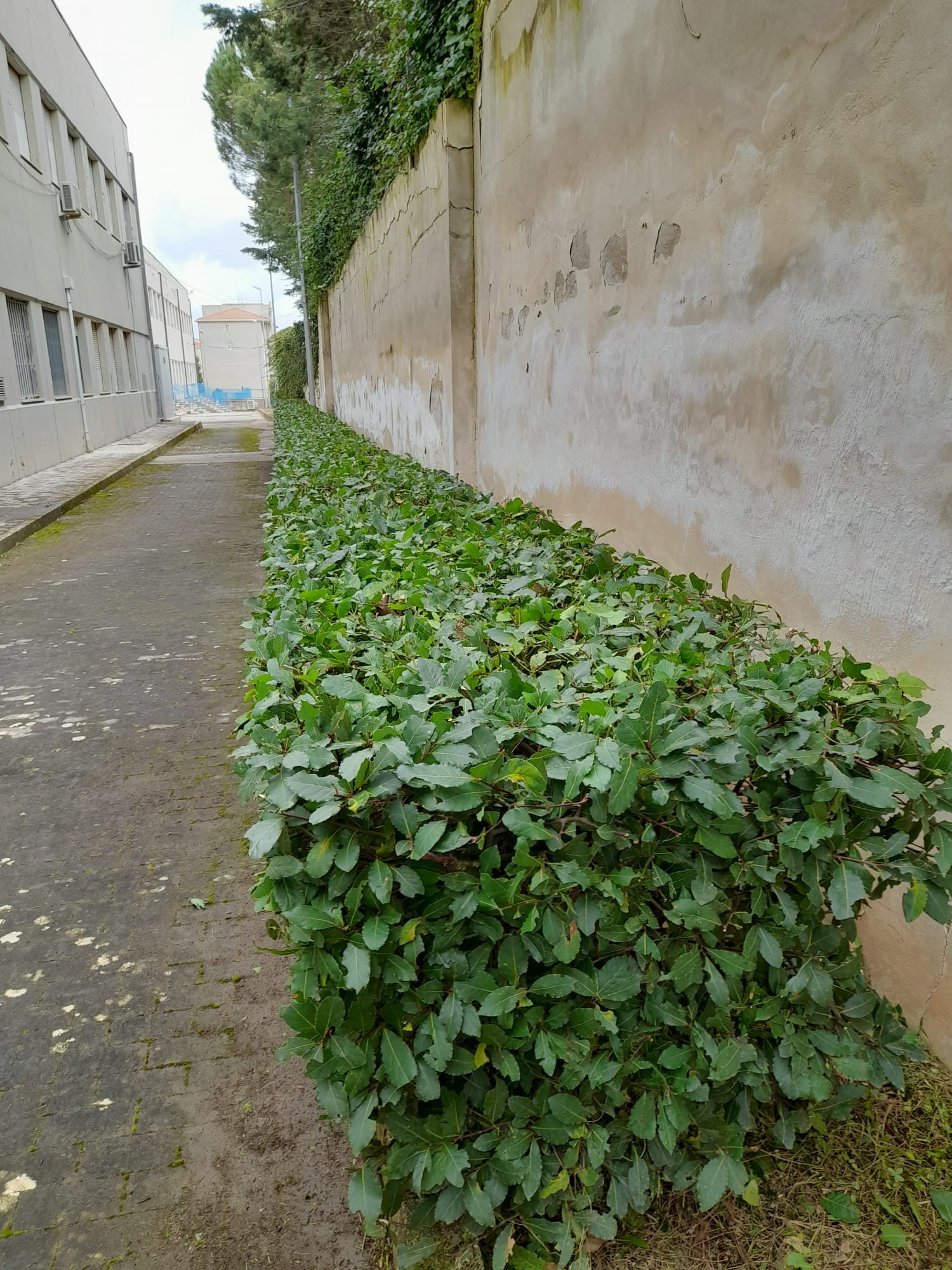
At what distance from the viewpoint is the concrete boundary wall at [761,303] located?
2.20 metres

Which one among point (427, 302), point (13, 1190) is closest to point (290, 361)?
point (427, 302)

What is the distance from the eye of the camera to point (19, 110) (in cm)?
1546

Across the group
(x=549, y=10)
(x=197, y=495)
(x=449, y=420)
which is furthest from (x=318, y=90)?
(x=549, y=10)

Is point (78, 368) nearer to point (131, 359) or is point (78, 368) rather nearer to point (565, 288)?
point (131, 359)

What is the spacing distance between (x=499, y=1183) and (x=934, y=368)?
2145mm

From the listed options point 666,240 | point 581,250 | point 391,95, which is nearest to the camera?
point 666,240

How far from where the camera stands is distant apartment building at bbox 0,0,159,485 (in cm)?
1420

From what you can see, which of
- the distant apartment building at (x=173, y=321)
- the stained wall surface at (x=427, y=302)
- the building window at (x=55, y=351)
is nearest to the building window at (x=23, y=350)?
the building window at (x=55, y=351)

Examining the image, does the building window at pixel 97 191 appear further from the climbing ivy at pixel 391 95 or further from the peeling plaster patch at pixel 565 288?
the peeling plaster patch at pixel 565 288

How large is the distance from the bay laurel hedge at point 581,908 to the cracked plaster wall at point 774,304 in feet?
1.66

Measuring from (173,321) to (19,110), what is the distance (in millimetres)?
51804

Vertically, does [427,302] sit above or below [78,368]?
above

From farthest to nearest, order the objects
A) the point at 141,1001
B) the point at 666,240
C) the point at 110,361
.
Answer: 1. the point at 110,361
2. the point at 666,240
3. the point at 141,1001

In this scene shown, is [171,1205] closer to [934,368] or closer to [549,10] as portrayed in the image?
[934,368]
